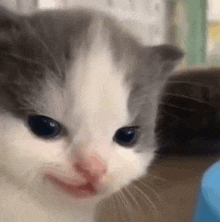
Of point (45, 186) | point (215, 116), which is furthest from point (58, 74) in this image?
point (215, 116)

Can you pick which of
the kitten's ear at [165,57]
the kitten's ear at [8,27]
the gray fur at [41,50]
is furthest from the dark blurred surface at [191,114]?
the kitten's ear at [8,27]

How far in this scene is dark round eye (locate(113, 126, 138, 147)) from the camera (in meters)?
0.44

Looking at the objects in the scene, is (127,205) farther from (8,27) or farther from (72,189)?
(8,27)

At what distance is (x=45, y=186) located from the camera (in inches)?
16.0

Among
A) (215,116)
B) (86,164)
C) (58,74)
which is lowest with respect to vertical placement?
(215,116)

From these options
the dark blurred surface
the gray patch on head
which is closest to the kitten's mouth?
the gray patch on head

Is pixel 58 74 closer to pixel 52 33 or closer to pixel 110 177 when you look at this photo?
pixel 52 33

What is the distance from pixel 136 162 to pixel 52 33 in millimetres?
250

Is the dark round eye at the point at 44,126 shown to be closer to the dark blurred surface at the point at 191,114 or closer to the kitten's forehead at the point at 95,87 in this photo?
the kitten's forehead at the point at 95,87

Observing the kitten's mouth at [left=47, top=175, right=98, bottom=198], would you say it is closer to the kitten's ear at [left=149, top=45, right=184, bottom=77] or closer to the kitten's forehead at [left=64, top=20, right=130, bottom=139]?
the kitten's forehead at [left=64, top=20, right=130, bottom=139]

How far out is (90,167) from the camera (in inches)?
14.7

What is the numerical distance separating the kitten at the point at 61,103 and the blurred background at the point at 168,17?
0.02m

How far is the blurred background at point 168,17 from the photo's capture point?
1.32ft

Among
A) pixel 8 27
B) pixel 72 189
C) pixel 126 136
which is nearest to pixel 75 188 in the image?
pixel 72 189
